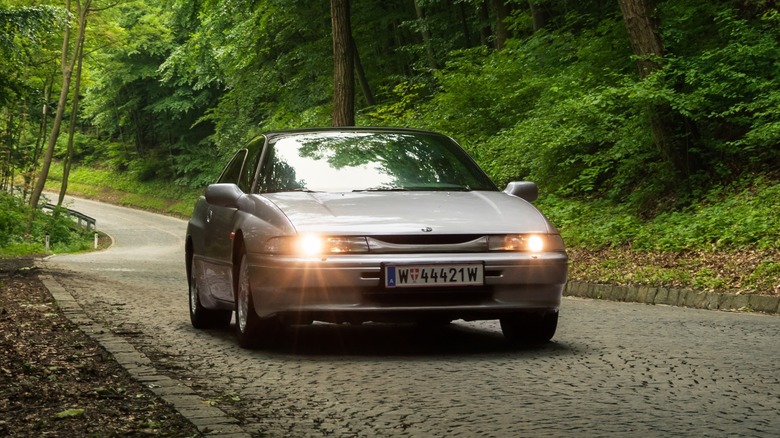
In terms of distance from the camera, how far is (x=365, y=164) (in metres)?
8.54

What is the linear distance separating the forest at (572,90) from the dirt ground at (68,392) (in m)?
7.39

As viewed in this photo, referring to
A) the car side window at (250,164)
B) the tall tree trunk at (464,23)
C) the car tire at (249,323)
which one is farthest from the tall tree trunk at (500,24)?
the car tire at (249,323)

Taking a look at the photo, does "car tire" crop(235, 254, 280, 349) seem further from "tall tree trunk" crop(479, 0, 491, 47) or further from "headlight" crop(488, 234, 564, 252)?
"tall tree trunk" crop(479, 0, 491, 47)

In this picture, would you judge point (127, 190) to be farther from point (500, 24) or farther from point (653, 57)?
point (653, 57)

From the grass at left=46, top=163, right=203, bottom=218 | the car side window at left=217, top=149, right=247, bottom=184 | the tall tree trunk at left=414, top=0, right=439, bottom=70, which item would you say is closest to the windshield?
the car side window at left=217, top=149, right=247, bottom=184

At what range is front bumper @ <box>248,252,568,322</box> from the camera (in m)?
7.17

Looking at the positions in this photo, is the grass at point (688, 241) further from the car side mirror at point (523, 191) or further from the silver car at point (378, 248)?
the silver car at point (378, 248)

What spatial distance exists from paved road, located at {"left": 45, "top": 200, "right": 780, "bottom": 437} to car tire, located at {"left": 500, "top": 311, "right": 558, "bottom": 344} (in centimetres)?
10

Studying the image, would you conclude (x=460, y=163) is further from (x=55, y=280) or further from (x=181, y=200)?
(x=181, y=200)

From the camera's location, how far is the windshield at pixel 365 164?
8.31 m

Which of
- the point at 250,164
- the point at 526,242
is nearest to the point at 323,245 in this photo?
the point at 526,242

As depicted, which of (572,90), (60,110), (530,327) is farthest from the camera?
(60,110)

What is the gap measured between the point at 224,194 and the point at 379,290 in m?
1.73

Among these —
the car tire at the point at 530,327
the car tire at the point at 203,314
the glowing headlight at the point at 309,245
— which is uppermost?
the glowing headlight at the point at 309,245
